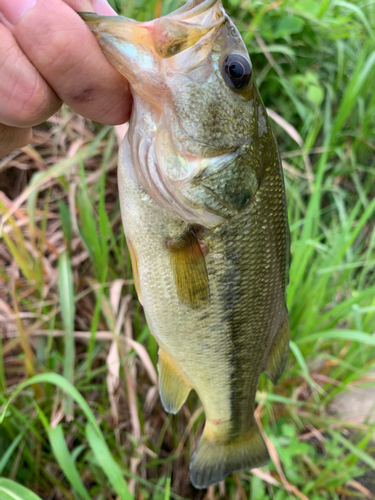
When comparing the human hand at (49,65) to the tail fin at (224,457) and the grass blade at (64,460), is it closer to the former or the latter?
the grass blade at (64,460)

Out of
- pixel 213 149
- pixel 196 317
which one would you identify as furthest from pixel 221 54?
pixel 196 317

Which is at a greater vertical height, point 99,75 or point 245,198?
point 99,75

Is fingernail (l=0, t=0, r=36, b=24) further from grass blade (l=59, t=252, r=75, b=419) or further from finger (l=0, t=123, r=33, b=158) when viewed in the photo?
grass blade (l=59, t=252, r=75, b=419)

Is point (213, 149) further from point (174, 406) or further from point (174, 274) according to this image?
point (174, 406)

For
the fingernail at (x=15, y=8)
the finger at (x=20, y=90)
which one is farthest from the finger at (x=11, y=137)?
Result: the fingernail at (x=15, y=8)

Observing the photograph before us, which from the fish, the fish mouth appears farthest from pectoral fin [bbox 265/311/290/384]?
the fish mouth
